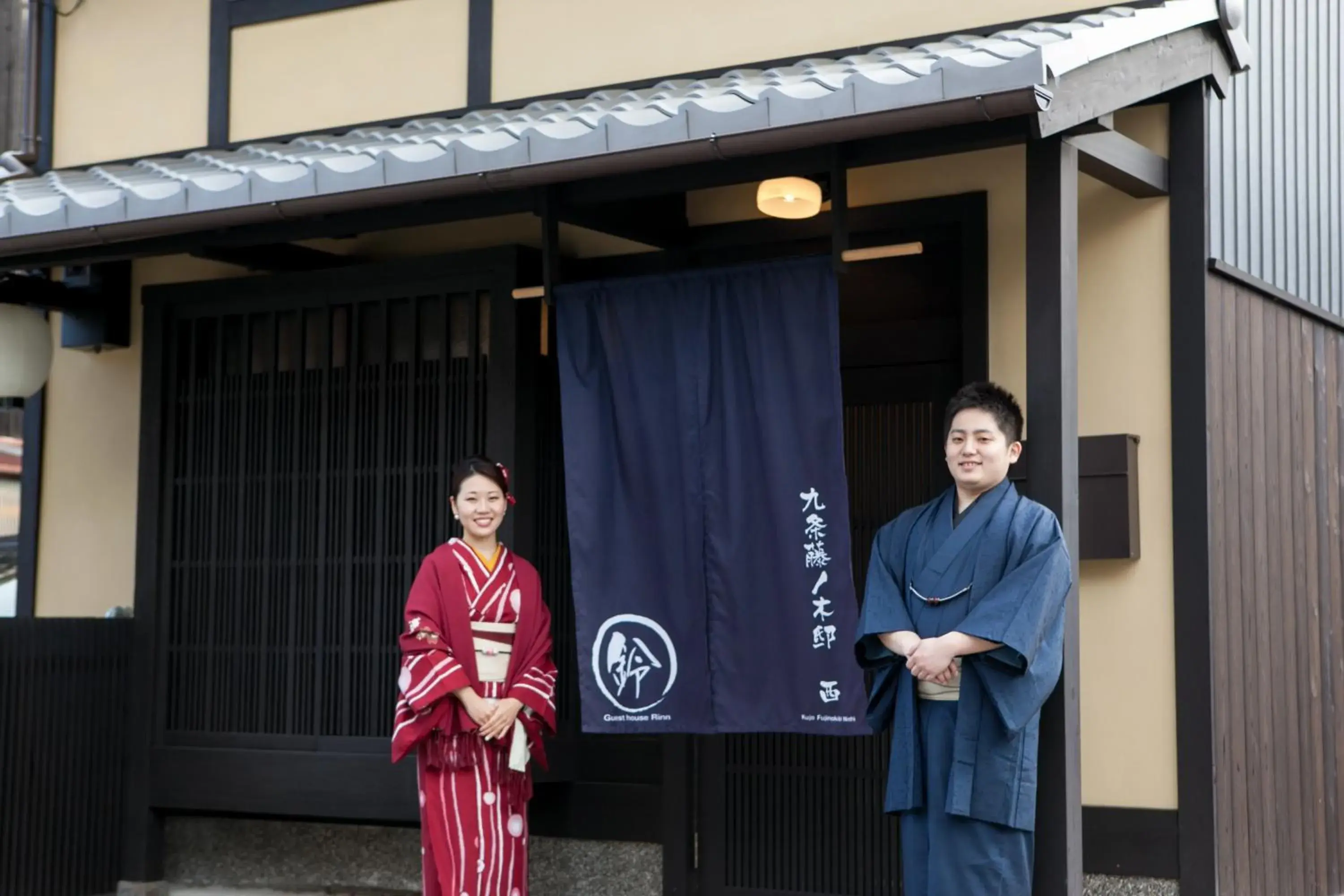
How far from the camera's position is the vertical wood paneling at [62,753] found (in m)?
8.45

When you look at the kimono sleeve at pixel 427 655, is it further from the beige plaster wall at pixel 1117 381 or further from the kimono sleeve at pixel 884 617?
the beige plaster wall at pixel 1117 381

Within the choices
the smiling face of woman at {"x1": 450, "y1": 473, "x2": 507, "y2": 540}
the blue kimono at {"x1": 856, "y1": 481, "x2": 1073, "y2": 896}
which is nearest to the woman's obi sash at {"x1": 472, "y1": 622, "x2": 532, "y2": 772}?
the smiling face of woman at {"x1": 450, "y1": 473, "x2": 507, "y2": 540}

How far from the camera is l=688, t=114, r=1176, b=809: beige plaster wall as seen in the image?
6664 mm

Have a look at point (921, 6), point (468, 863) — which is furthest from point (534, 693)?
point (921, 6)

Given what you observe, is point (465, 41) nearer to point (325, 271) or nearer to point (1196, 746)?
point (325, 271)

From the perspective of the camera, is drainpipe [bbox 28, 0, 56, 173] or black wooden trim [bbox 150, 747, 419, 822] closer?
black wooden trim [bbox 150, 747, 419, 822]

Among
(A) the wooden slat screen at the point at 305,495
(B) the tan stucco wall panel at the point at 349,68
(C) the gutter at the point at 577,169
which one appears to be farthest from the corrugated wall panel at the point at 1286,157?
(B) the tan stucco wall panel at the point at 349,68

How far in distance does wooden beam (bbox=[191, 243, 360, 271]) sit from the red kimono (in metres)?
2.16

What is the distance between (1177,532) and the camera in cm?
665

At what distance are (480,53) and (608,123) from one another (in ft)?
9.15

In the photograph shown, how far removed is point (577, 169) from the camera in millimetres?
6105

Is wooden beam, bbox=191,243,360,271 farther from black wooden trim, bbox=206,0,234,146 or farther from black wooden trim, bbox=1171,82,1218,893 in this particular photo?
black wooden trim, bbox=1171,82,1218,893

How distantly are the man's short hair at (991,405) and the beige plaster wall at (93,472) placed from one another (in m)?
4.84

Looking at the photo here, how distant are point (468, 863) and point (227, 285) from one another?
3.38 metres
